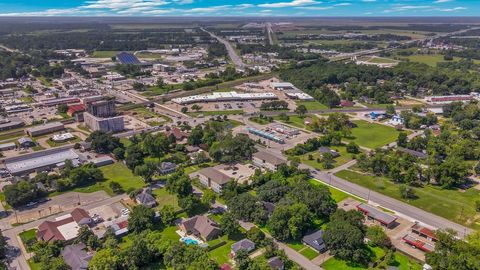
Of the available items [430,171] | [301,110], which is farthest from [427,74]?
[430,171]

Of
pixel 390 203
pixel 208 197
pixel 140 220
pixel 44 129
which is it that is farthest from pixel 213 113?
pixel 140 220

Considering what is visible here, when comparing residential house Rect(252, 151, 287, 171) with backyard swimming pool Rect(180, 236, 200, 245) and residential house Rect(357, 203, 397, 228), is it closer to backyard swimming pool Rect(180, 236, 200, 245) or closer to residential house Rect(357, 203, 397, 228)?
residential house Rect(357, 203, 397, 228)

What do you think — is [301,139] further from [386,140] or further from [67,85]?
[67,85]

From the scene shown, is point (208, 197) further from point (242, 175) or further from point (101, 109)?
point (101, 109)

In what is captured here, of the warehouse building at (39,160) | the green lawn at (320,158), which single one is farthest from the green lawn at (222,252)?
the warehouse building at (39,160)

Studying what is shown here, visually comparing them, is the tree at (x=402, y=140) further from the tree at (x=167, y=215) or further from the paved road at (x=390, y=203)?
the tree at (x=167, y=215)
